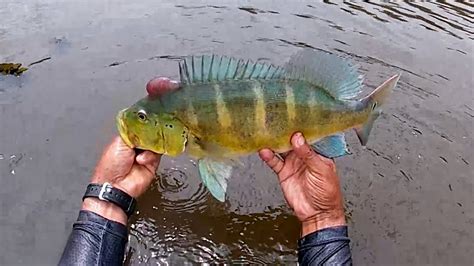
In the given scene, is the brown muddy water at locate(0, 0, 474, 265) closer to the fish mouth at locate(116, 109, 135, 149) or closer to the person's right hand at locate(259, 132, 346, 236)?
the person's right hand at locate(259, 132, 346, 236)

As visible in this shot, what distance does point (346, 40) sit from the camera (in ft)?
17.5

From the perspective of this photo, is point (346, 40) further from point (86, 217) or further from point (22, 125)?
point (86, 217)

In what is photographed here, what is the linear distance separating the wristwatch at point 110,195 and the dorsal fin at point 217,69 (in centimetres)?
74

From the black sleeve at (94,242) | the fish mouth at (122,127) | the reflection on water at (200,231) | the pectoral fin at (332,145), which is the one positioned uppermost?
the fish mouth at (122,127)

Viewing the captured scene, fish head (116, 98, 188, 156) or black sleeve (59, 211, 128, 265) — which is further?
black sleeve (59, 211, 128, 265)

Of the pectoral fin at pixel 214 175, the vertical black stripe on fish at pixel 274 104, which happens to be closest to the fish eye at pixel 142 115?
the pectoral fin at pixel 214 175

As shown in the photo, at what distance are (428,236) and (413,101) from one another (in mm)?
1413

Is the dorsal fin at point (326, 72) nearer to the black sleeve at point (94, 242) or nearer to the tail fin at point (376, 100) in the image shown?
the tail fin at point (376, 100)

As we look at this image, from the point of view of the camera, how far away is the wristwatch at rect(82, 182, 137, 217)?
9.41 ft

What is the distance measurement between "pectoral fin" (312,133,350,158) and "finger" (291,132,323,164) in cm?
5

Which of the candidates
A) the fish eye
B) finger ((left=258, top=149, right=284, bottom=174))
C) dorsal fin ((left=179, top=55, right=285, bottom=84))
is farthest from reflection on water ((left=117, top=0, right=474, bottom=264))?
dorsal fin ((left=179, top=55, right=285, bottom=84))

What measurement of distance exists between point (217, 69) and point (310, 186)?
2.65 ft

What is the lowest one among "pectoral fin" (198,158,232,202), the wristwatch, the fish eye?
the wristwatch

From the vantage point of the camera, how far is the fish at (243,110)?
97.0 inches
